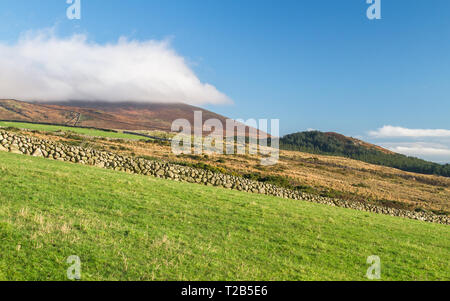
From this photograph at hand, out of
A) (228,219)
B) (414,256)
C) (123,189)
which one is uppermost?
(123,189)

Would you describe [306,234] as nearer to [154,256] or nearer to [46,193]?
[154,256]

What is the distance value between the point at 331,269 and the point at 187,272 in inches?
164

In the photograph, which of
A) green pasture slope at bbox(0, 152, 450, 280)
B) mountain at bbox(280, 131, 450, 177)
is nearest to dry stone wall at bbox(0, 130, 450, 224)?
green pasture slope at bbox(0, 152, 450, 280)

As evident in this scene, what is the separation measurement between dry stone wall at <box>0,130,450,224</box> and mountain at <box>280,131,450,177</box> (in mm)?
97193

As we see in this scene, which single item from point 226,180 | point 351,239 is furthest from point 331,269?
point 226,180

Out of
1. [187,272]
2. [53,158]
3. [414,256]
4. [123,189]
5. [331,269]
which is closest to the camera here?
[187,272]

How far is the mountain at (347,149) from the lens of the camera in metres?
118

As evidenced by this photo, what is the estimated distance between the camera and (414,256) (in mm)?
10672

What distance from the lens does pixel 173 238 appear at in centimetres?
869

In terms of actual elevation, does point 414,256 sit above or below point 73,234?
below

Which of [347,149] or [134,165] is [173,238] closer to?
[134,165]

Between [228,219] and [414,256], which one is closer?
[414,256]

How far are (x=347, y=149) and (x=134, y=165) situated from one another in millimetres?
136604

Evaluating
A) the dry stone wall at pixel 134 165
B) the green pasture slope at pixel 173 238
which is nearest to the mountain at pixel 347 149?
the dry stone wall at pixel 134 165
